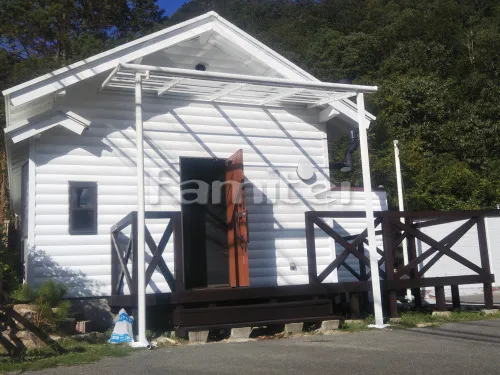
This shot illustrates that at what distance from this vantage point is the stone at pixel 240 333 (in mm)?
8469

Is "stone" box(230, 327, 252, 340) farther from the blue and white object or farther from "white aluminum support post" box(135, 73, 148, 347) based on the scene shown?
the blue and white object

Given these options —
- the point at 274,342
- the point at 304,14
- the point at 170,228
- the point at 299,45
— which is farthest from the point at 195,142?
the point at 304,14

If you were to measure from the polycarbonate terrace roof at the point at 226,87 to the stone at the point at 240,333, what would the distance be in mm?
3539

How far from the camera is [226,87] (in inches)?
387

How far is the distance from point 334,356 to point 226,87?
16.1 ft

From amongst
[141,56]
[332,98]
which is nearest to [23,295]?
[141,56]

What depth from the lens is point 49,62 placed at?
26891 millimetres

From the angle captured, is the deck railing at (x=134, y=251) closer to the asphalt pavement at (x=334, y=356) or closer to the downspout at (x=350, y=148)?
the asphalt pavement at (x=334, y=356)

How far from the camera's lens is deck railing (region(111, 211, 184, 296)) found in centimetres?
847

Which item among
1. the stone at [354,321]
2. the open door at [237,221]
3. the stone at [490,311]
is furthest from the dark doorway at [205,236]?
the stone at [490,311]

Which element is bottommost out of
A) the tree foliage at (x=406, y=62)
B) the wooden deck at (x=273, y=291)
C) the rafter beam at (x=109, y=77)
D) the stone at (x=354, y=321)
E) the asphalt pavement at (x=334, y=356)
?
the asphalt pavement at (x=334, y=356)

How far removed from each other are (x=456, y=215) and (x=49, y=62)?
2142cm

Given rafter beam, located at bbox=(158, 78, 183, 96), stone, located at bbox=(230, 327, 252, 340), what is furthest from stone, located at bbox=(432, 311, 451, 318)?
rafter beam, located at bbox=(158, 78, 183, 96)

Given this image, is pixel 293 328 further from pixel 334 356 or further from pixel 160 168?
pixel 160 168
